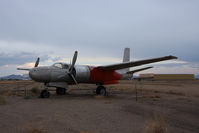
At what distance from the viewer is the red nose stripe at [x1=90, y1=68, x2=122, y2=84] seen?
658 inches

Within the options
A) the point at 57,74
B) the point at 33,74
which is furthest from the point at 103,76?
the point at 33,74

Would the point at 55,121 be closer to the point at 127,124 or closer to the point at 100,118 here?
the point at 100,118

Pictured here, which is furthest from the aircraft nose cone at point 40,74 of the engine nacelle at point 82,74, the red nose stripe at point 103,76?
the red nose stripe at point 103,76

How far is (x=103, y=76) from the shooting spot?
687 inches

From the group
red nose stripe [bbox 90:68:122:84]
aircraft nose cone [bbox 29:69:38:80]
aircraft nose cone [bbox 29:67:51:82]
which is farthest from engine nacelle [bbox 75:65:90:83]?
aircraft nose cone [bbox 29:69:38:80]

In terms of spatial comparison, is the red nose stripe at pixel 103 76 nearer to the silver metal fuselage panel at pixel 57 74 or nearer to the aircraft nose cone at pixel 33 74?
the silver metal fuselage panel at pixel 57 74

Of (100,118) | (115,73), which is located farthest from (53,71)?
(100,118)

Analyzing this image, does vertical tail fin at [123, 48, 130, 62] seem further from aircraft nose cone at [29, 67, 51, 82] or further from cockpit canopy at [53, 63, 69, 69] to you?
aircraft nose cone at [29, 67, 51, 82]

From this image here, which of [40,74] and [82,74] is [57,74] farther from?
[82,74]

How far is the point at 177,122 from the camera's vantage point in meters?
6.49

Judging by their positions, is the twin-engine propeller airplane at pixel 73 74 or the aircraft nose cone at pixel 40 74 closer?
the aircraft nose cone at pixel 40 74

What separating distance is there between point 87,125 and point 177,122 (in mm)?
3405

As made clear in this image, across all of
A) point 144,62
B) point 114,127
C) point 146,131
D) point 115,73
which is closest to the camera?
point 146,131

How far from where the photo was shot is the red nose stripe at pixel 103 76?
54.9ft
